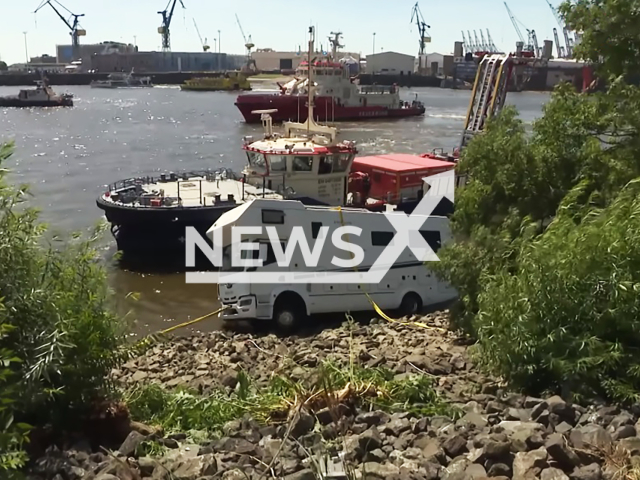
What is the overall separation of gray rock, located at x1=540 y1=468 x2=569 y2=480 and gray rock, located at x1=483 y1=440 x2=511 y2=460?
39 centimetres

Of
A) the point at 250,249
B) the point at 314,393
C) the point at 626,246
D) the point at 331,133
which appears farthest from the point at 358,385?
the point at 331,133

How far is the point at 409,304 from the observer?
1531cm

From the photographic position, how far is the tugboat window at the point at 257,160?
818 inches

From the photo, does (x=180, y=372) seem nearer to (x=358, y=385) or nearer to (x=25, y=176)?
(x=358, y=385)

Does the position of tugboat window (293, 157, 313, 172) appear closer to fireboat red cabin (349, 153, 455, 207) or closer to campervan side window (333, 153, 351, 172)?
campervan side window (333, 153, 351, 172)

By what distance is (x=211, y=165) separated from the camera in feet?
129

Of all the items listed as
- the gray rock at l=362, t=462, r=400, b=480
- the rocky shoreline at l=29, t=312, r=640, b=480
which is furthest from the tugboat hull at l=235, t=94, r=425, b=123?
the gray rock at l=362, t=462, r=400, b=480

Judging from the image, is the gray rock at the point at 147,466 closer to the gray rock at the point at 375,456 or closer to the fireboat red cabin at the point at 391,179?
the gray rock at the point at 375,456

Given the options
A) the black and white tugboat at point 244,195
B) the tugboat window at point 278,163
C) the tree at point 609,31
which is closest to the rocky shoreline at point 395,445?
the tree at point 609,31

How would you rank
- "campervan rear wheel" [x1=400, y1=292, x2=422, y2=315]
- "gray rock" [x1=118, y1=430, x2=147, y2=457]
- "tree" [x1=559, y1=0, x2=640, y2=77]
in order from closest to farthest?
1. "gray rock" [x1=118, y1=430, x2=147, y2=457]
2. "tree" [x1=559, y1=0, x2=640, y2=77]
3. "campervan rear wheel" [x1=400, y1=292, x2=422, y2=315]

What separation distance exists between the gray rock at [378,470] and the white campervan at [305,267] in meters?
8.50

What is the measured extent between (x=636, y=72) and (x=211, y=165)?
30.5 meters

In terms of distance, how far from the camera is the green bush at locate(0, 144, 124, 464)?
5.92 meters

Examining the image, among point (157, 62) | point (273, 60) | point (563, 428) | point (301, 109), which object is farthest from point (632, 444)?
point (157, 62)
